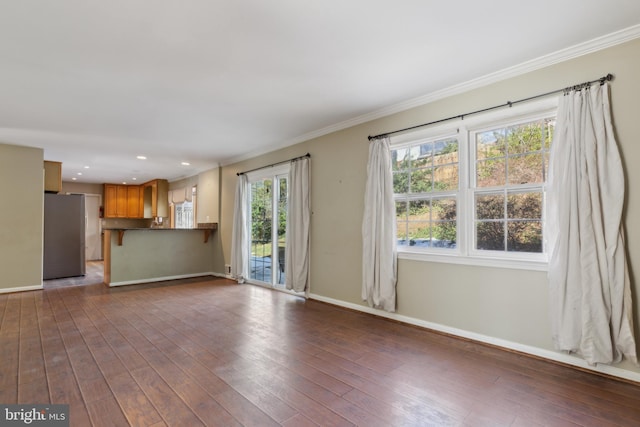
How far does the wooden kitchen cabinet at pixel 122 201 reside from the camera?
958 cm

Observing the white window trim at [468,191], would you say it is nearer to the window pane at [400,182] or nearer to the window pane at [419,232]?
the window pane at [419,232]

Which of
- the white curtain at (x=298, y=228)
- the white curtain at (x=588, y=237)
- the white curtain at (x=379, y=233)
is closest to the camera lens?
the white curtain at (x=588, y=237)

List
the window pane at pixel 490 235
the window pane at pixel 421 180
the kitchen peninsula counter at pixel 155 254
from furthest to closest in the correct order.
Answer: the kitchen peninsula counter at pixel 155 254 → the window pane at pixel 421 180 → the window pane at pixel 490 235

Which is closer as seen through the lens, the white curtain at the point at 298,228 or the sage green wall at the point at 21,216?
the white curtain at the point at 298,228

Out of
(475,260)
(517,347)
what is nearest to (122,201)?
(475,260)

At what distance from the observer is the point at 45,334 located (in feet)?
10.6

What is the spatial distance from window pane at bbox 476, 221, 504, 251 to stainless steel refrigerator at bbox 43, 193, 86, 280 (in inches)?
293

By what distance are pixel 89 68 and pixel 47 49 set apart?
0.32m

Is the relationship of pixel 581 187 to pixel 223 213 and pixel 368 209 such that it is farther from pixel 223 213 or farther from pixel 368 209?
pixel 223 213

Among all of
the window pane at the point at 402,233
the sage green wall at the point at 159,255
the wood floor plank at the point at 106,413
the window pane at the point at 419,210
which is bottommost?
the wood floor plank at the point at 106,413

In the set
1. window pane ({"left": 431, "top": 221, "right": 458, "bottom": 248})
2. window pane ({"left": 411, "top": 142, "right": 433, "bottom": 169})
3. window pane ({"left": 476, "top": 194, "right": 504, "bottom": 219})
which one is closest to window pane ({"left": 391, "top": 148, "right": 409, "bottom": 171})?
window pane ({"left": 411, "top": 142, "right": 433, "bottom": 169})

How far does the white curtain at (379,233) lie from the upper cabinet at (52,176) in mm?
6326

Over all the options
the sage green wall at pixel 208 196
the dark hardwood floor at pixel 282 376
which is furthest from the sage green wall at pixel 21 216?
the sage green wall at pixel 208 196

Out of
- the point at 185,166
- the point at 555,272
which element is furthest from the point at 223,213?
the point at 555,272
